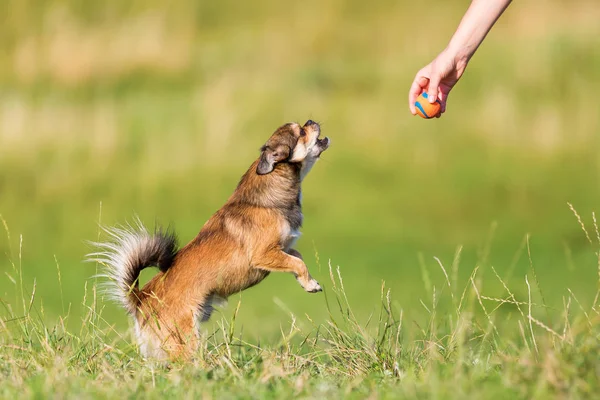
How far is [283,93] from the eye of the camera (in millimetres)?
14344

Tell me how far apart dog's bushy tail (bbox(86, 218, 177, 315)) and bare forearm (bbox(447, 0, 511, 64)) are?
1.85 metres

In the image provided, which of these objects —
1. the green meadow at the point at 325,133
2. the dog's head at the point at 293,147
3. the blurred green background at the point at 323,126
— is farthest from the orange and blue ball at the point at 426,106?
the blurred green background at the point at 323,126

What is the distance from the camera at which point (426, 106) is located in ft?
16.6

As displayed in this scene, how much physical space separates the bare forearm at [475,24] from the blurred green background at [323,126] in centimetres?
553

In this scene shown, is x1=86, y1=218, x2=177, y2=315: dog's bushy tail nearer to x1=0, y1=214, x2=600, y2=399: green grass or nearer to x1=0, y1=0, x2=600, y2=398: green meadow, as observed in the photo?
x1=0, y1=214, x2=600, y2=399: green grass

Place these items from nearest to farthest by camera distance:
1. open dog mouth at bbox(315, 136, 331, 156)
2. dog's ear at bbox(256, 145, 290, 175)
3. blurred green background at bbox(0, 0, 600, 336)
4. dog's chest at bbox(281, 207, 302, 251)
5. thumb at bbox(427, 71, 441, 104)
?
thumb at bbox(427, 71, 441, 104) < dog's chest at bbox(281, 207, 302, 251) < dog's ear at bbox(256, 145, 290, 175) < open dog mouth at bbox(315, 136, 331, 156) < blurred green background at bbox(0, 0, 600, 336)

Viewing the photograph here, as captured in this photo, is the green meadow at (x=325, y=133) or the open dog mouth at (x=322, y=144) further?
the green meadow at (x=325, y=133)

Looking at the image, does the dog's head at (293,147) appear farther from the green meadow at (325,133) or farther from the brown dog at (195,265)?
the green meadow at (325,133)

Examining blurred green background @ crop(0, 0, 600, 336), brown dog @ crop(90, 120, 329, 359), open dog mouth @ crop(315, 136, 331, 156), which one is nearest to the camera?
brown dog @ crop(90, 120, 329, 359)

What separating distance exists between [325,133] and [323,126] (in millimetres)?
239

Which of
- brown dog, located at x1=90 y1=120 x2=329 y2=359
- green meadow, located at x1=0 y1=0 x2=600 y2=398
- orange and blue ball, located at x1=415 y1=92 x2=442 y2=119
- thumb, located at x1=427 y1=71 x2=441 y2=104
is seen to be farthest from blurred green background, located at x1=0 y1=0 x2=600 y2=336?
thumb, located at x1=427 y1=71 x2=441 y2=104

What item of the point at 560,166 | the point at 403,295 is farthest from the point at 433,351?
the point at 560,166

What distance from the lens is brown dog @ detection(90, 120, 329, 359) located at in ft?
17.4

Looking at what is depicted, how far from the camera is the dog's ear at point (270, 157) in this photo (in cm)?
561
